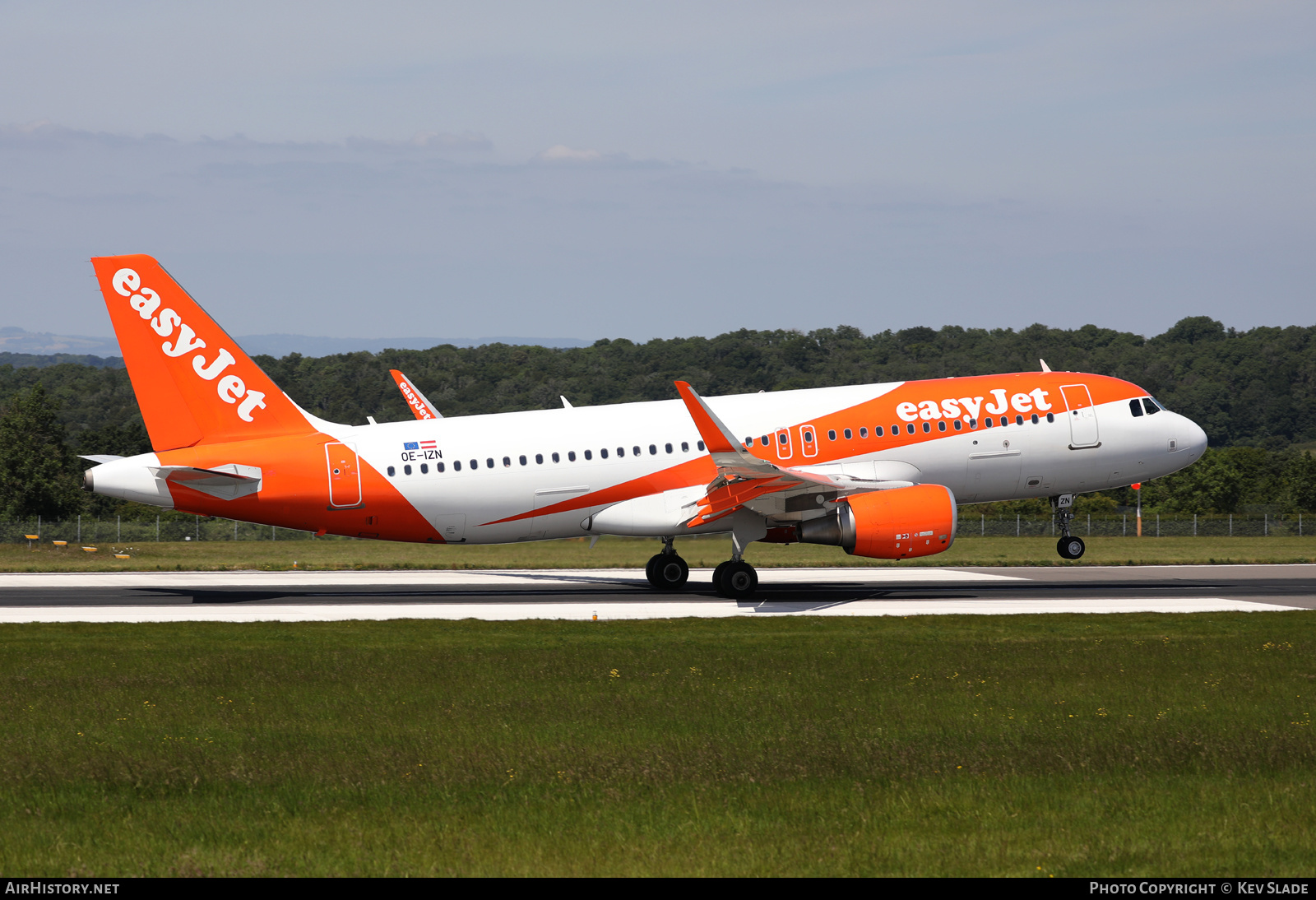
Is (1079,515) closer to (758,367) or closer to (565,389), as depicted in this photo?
(565,389)

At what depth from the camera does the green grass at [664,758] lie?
11.2 m

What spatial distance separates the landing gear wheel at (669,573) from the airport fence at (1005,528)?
35.3 metres

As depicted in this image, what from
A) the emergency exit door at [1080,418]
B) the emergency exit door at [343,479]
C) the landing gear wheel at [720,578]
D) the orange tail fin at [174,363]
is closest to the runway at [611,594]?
the landing gear wheel at [720,578]

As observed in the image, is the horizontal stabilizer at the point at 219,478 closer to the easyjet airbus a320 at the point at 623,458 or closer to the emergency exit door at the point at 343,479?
the easyjet airbus a320 at the point at 623,458

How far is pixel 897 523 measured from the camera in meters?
32.1

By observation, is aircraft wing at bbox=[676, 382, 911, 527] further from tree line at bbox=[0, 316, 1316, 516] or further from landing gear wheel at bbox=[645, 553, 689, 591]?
tree line at bbox=[0, 316, 1316, 516]

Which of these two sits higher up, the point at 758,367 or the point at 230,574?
the point at 758,367

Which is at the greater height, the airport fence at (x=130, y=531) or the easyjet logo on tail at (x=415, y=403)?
the easyjet logo on tail at (x=415, y=403)

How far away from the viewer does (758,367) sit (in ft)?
549

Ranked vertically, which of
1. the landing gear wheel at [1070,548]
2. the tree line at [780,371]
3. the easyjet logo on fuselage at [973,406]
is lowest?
the landing gear wheel at [1070,548]

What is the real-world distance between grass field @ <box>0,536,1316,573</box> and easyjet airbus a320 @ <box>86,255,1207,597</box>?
11.1 m

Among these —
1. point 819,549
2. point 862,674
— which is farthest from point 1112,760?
point 819,549
